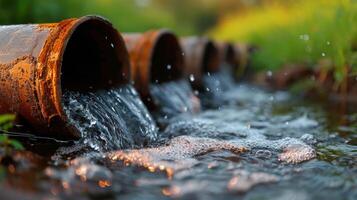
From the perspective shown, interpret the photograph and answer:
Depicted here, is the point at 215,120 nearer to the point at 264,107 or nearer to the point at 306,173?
the point at 264,107

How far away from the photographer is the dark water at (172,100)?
3.91 metres

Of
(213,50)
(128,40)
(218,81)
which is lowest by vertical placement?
(218,81)

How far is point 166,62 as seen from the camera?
4777 mm

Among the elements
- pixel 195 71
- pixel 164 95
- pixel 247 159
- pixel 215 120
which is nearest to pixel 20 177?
pixel 247 159

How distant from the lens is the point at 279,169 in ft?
6.59

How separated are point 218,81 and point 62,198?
213 inches

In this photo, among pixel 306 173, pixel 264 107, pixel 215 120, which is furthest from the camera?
pixel 264 107

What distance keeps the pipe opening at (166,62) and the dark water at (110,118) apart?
1336 millimetres

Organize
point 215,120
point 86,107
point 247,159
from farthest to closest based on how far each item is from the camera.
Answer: point 215,120 < point 86,107 < point 247,159

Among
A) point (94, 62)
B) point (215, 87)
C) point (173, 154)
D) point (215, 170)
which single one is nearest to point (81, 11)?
point (215, 87)

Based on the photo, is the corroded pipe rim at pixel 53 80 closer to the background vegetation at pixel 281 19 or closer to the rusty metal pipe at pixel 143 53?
the rusty metal pipe at pixel 143 53

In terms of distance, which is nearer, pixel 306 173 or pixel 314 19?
pixel 306 173

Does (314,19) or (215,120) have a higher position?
(314,19)

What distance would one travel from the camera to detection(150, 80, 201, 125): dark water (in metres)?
3.91
